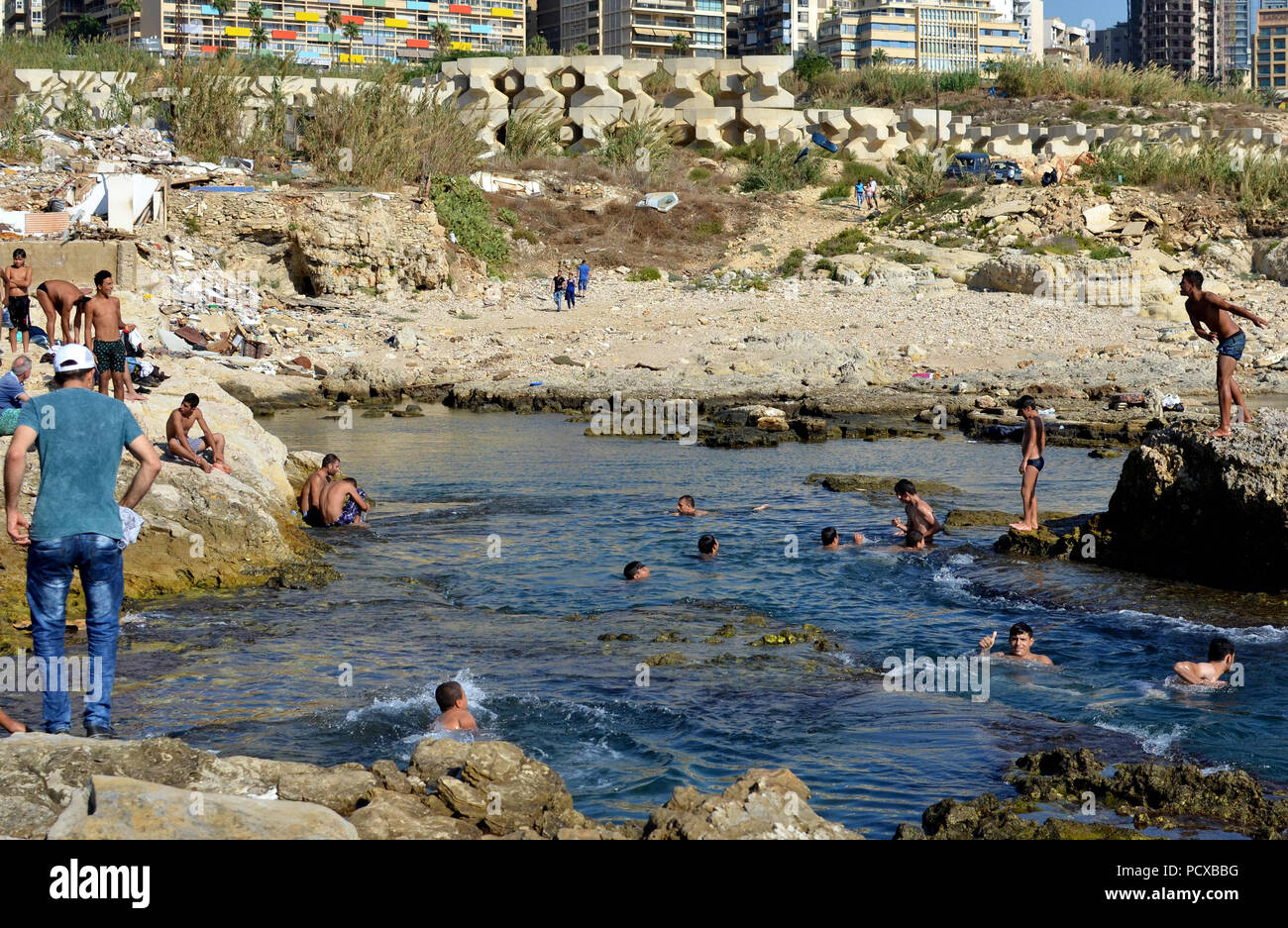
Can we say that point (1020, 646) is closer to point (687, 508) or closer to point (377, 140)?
point (687, 508)

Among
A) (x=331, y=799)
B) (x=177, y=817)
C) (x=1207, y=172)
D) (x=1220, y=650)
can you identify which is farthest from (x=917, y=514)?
(x=1207, y=172)

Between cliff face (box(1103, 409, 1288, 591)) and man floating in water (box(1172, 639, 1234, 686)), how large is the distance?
2.39 m

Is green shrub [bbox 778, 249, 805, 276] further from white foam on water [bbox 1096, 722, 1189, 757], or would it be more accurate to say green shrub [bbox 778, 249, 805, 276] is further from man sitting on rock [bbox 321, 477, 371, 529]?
white foam on water [bbox 1096, 722, 1189, 757]

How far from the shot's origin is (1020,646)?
9.68 m

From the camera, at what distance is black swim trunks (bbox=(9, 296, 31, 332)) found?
66.2ft

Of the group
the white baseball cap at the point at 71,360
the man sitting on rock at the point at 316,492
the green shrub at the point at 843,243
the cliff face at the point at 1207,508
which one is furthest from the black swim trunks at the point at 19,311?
the green shrub at the point at 843,243

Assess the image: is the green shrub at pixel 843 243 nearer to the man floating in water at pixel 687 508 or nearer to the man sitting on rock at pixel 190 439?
the man floating in water at pixel 687 508

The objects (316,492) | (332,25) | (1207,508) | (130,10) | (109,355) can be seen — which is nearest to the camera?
(1207,508)

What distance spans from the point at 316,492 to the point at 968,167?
126ft

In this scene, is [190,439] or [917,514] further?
[917,514]

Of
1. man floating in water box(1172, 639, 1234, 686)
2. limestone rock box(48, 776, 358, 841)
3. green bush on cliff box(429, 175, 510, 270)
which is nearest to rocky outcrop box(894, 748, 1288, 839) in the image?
man floating in water box(1172, 639, 1234, 686)

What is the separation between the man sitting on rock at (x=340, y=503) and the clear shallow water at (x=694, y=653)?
1.27ft

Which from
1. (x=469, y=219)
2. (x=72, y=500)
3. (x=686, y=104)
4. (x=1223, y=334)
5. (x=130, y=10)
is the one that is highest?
(x=130, y=10)

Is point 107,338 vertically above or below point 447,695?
above
